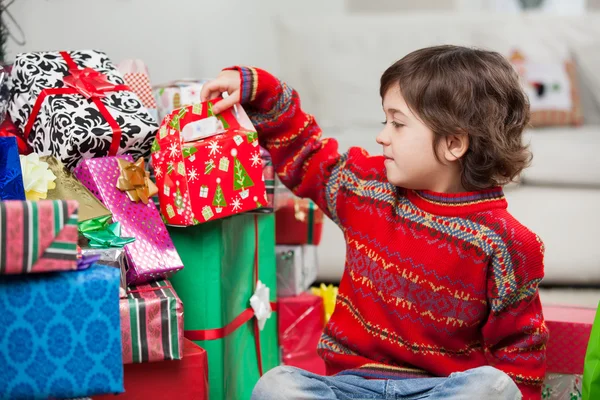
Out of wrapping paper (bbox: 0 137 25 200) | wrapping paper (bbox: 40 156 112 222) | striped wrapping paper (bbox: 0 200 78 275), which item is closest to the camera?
striped wrapping paper (bbox: 0 200 78 275)

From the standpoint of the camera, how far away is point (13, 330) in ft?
3.21

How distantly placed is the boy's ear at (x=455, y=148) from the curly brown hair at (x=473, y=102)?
1cm

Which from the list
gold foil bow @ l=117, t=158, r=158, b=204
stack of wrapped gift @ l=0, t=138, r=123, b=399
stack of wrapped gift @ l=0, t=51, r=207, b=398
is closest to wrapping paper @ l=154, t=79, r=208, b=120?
stack of wrapped gift @ l=0, t=51, r=207, b=398

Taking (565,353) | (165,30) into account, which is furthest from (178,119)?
(165,30)

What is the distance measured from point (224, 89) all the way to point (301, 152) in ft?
0.61

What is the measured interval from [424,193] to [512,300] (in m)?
0.23

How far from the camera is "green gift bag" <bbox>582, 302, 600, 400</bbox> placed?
1.19m

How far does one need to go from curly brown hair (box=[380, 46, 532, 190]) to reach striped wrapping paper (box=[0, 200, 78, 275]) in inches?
23.6

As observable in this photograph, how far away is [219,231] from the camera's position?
1376 mm

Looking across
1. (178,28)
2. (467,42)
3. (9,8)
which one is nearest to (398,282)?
(9,8)

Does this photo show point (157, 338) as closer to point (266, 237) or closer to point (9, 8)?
point (266, 237)

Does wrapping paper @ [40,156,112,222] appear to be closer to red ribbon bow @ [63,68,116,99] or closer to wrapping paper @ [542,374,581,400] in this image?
red ribbon bow @ [63,68,116,99]

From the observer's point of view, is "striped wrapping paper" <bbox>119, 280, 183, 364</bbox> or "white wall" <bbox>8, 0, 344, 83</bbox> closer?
"striped wrapping paper" <bbox>119, 280, 183, 364</bbox>

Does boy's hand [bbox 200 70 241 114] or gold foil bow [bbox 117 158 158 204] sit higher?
boy's hand [bbox 200 70 241 114]
